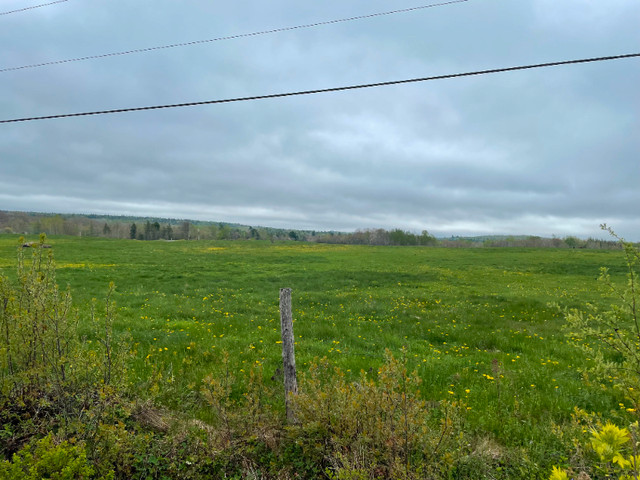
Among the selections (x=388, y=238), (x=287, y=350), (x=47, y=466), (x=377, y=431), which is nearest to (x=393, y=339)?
(x=287, y=350)

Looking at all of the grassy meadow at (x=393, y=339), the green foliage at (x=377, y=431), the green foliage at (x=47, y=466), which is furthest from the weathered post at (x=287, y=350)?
the green foliage at (x=47, y=466)

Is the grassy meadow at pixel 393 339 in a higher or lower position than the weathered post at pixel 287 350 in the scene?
lower

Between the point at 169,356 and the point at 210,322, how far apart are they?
3592 millimetres

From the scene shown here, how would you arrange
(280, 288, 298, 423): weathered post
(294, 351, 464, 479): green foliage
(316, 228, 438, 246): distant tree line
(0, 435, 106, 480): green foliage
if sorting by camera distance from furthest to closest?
1. (316, 228, 438, 246): distant tree line
2. (280, 288, 298, 423): weathered post
3. (294, 351, 464, 479): green foliage
4. (0, 435, 106, 480): green foliage

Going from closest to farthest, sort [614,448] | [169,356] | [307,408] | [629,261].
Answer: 1. [614,448]
2. [629,261]
3. [307,408]
4. [169,356]

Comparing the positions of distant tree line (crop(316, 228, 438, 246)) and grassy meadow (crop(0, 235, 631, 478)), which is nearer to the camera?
grassy meadow (crop(0, 235, 631, 478))

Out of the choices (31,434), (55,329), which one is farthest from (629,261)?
(31,434)

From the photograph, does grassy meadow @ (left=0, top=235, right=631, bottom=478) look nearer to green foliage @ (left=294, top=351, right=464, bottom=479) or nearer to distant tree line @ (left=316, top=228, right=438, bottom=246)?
green foliage @ (left=294, top=351, right=464, bottom=479)

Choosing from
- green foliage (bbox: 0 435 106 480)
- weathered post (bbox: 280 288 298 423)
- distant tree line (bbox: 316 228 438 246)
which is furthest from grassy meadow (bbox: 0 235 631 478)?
distant tree line (bbox: 316 228 438 246)

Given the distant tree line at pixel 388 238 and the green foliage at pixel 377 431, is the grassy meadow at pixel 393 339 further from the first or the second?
the distant tree line at pixel 388 238

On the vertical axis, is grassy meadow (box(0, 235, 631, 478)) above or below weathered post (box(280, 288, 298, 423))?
below

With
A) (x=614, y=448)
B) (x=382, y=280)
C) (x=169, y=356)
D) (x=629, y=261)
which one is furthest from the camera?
(x=382, y=280)

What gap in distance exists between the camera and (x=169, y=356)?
730cm

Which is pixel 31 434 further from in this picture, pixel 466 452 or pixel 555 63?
pixel 555 63
